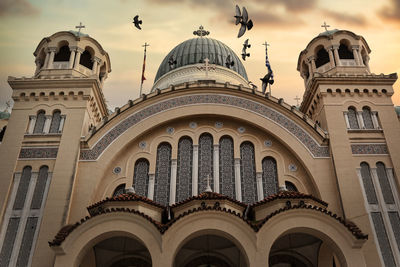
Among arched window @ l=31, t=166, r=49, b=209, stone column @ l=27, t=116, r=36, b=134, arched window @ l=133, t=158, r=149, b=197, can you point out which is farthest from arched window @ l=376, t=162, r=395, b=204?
stone column @ l=27, t=116, r=36, b=134

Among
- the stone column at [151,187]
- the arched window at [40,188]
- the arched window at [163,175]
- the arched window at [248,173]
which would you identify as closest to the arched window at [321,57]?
the arched window at [248,173]

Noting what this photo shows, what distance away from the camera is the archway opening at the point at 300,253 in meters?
17.2

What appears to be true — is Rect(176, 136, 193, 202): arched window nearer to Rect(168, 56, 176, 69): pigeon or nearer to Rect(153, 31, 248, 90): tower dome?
Rect(153, 31, 248, 90): tower dome

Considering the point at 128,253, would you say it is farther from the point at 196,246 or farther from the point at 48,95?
the point at 48,95

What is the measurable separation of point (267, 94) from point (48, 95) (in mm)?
10807

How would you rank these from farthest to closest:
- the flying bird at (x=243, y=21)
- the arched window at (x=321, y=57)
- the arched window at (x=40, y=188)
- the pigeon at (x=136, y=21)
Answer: the arched window at (x=321, y=57)
the pigeon at (x=136, y=21)
the flying bird at (x=243, y=21)
the arched window at (x=40, y=188)

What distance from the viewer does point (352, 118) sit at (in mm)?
20703

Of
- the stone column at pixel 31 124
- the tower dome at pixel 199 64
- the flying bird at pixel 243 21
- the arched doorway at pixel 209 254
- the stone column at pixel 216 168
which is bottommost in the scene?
the arched doorway at pixel 209 254

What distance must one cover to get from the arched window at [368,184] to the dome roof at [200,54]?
501 inches

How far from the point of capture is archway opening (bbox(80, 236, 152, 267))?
56.8ft

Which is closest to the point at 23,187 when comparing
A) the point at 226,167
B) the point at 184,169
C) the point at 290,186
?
the point at 184,169

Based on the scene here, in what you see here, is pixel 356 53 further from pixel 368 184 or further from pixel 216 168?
pixel 216 168

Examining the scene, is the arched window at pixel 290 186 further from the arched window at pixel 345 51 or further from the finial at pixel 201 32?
the finial at pixel 201 32

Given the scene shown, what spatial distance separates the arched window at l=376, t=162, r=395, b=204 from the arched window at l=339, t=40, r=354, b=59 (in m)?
7.01
